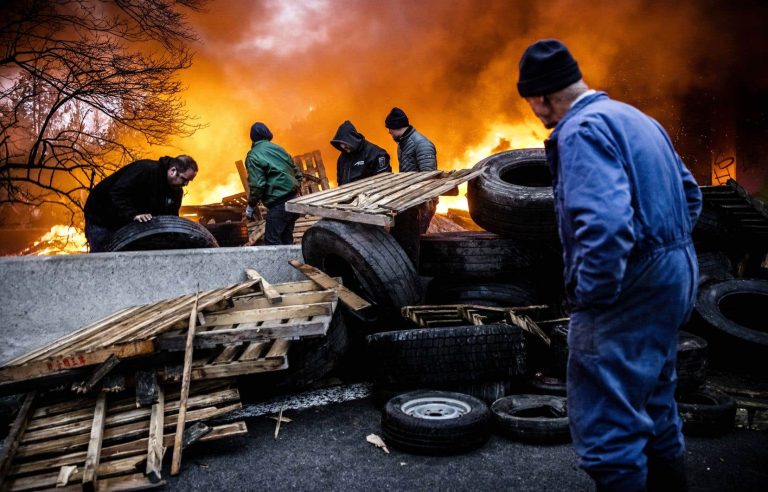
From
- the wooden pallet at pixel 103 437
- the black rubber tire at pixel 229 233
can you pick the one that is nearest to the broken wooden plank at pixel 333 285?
the wooden pallet at pixel 103 437

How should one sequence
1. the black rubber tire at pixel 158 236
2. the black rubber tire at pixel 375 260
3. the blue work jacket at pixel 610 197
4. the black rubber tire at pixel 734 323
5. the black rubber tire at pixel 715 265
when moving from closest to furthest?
the blue work jacket at pixel 610 197
the black rubber tire at pixel 734 323
the black rubber tire at pixel 375 260
the black rubber tire at pixel 158 236
the black rubber tire at pixel 715 265

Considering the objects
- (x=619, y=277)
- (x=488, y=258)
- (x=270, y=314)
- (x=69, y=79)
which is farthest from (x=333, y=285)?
(x=69, y=79)

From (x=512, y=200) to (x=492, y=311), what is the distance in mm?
1407

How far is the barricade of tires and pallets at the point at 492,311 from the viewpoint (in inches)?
133

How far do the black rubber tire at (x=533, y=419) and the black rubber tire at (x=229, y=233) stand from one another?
8.98 m

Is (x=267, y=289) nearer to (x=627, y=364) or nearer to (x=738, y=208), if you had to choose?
(x=627, y=364)

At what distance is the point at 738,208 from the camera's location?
5.82m

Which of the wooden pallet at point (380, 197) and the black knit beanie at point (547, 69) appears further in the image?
the wooden pallet at point (380, 197)

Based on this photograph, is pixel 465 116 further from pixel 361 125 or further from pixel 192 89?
pixel 192 89

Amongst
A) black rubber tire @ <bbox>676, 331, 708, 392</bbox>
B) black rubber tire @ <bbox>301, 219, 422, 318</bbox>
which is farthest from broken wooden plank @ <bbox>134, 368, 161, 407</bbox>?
black rubber tire @ <bbox>676, 331, 708, 392</bbox>

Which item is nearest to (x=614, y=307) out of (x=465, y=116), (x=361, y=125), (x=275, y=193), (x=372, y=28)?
(x=275, y=193)

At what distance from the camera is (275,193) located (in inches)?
→ 282

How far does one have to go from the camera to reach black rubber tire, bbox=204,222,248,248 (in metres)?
11.2

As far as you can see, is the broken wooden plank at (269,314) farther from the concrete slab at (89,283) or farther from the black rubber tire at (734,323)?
the black rubber tire at (734,323)
